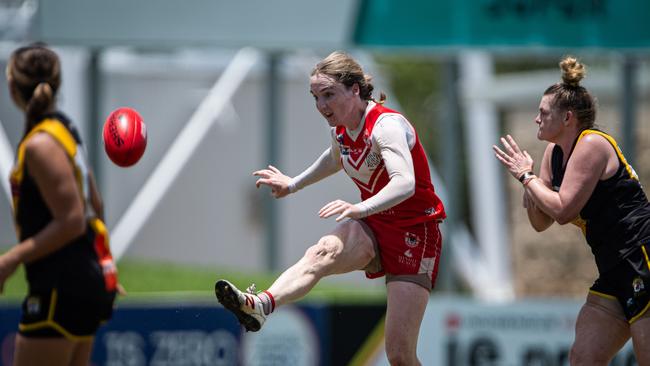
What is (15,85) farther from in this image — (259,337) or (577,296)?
(577,296)

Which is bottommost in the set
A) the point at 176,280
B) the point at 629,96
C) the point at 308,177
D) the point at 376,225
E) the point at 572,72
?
the point at 176,280

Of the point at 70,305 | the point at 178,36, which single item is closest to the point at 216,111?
the point at 178,36

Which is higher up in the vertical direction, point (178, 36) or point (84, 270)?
point (178, 36)

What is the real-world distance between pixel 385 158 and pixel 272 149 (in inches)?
240

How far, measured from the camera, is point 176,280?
42.0ft

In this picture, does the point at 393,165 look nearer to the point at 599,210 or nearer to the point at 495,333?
the point at 599,210

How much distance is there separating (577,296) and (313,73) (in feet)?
36.0

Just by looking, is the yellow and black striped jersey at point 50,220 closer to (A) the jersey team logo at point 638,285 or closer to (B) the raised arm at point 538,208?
(B) the raised arm at point 538,208

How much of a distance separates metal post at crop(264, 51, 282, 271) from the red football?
18.2ft

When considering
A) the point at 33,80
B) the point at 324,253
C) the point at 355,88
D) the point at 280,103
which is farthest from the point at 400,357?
the point at 280,103

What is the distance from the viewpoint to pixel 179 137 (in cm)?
1499

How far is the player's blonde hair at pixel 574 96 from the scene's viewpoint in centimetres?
527

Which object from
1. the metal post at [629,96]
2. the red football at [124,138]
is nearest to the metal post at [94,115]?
the metal post at [629,96]

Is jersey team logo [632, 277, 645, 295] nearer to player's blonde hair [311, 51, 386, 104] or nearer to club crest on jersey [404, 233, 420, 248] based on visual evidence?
club crest on jersey [404, 233, 420, 248]
